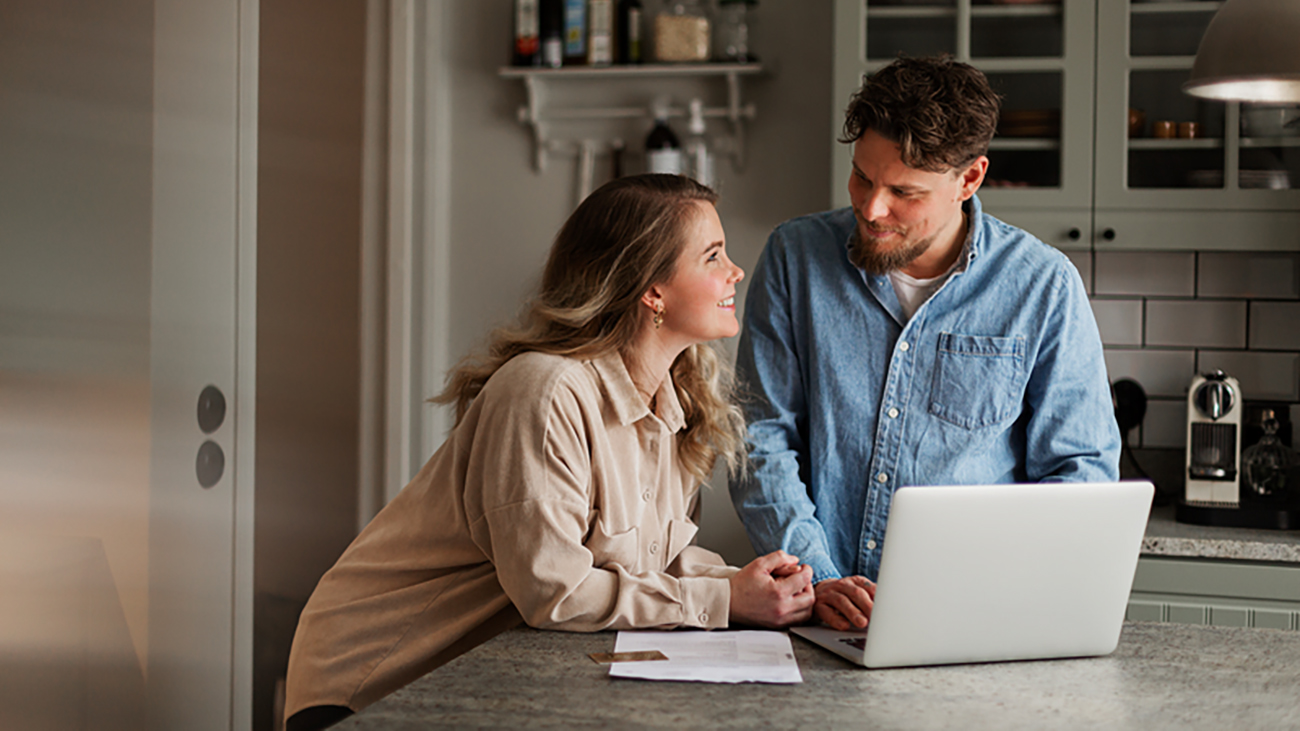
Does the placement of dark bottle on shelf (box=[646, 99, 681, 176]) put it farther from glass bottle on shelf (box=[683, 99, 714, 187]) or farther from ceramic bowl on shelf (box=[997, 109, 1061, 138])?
ceramic bowl on shelf (box=[997, 109, 1061, 138])

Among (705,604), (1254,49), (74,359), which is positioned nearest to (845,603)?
(705,604)

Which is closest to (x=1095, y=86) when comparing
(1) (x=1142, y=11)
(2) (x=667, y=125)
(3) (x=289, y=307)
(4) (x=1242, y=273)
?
(1) (x=1142, y=11)

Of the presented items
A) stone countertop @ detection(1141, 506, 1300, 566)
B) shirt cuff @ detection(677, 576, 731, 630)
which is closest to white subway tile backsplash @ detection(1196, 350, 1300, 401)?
stone countertop @ detection(1141, 506, 1300, 566)

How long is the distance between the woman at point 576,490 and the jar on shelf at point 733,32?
1.54m

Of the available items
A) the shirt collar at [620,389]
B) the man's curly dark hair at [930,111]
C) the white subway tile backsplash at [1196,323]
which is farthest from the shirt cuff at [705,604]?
the white subway tile backsplash at [1196,323]

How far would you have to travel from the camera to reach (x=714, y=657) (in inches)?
48.5

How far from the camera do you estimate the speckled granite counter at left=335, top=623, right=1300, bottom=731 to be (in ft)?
3.39

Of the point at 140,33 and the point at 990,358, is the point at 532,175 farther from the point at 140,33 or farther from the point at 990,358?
the point at 990,358

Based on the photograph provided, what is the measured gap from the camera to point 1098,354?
5.96 ft

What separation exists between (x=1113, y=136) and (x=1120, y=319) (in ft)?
1.87

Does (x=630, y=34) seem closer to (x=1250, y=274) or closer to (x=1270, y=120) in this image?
(x=1270, y=120)

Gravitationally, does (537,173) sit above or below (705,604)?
above

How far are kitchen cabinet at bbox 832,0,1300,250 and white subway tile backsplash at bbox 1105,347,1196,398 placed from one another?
0.42 m

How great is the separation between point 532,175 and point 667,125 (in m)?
0.44
